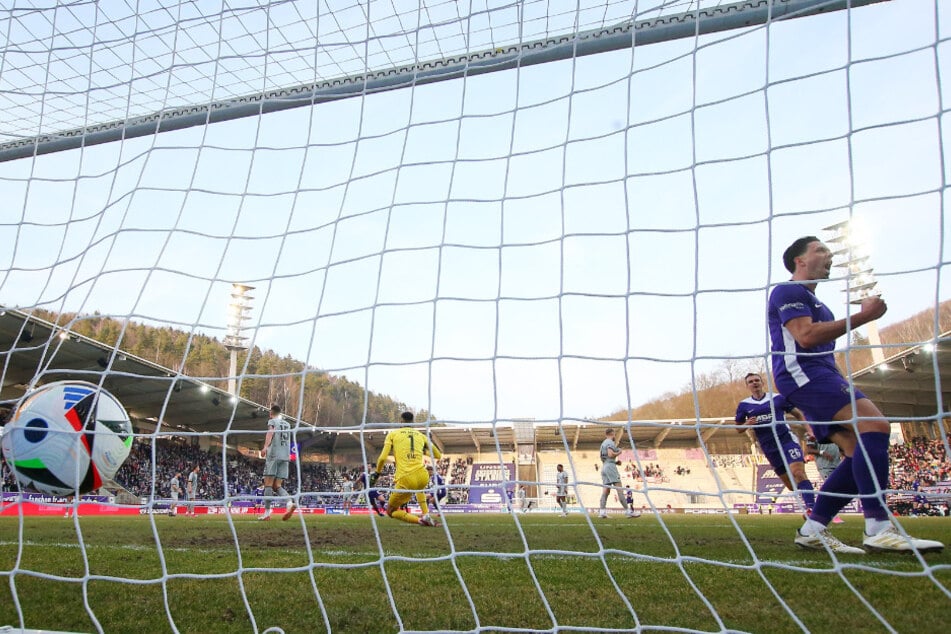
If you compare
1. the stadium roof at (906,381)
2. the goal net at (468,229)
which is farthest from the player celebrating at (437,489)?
the stadium roof at (906,381)

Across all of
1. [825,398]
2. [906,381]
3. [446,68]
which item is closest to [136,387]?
[446,68]

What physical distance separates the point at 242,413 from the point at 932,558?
19.8m

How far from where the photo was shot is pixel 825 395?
299 centimetres

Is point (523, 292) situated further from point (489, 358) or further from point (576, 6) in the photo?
point (576, 6)

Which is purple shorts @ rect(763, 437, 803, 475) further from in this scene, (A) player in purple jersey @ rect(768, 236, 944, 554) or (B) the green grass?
(A) player in purple jersey @ rect(768, 236, 944, 554)

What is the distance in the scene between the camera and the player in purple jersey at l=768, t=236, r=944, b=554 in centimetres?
282

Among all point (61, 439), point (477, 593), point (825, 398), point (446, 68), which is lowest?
point (477, 593)

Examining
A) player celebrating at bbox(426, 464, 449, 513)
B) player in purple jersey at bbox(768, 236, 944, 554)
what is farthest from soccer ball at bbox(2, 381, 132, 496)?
player in purple jersey at bbox(768, 236, 944, 554)

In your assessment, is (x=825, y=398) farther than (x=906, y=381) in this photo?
No

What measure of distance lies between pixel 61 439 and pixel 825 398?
3.86 metres

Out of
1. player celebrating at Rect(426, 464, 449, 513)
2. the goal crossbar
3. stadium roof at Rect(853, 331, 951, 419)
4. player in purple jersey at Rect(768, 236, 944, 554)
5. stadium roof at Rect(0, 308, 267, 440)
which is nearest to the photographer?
player celebrating at Rect(426, 464, 449, 513)

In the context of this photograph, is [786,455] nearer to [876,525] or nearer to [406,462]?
[876,525]

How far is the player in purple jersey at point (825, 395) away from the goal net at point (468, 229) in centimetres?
15

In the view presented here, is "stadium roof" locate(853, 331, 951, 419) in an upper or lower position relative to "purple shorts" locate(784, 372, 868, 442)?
upper
